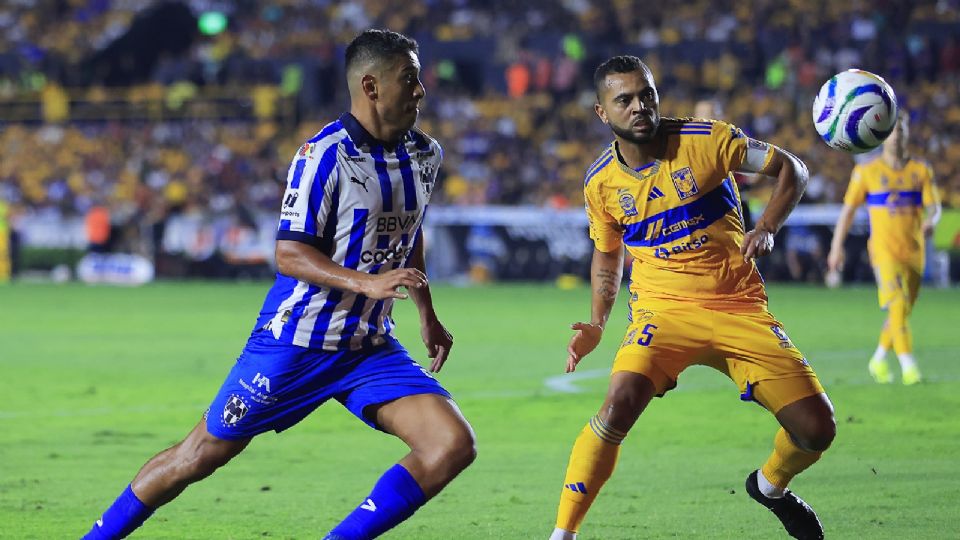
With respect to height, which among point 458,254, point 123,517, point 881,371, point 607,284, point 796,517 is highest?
point 607,284

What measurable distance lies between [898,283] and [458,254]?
813 inches

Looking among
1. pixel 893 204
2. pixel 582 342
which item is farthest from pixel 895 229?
pixel 582 342

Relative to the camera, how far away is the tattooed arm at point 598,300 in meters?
6.51

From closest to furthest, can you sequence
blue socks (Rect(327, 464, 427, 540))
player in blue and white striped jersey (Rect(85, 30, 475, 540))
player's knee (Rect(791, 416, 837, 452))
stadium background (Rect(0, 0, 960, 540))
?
1. blue socks (Rect(327, 464, 427, 540))
2. player in blue and white striped jersey (Rect(85, 30, 475, 540))
3. player's knee (Rect(791, 416, 837, 452))
4. stadium background (Rect(0, 0, 960, 540))

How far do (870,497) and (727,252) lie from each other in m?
1.96

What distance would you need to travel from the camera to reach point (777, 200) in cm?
642

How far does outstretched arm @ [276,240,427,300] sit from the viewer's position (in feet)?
16.9

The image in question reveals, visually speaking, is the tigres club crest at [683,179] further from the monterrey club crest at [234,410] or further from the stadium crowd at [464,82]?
the stadium crowd at [464,82]

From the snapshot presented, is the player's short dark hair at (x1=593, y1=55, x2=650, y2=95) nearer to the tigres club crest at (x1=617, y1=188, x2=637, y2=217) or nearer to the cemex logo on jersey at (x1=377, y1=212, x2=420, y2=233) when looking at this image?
the tigres club crest at (x1=617, y1=188, x2=637, y2=217)

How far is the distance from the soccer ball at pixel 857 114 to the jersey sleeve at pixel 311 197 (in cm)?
299

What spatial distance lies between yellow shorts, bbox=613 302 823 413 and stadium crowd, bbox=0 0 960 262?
23606 millimetres

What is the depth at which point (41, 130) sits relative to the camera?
45.6 meters

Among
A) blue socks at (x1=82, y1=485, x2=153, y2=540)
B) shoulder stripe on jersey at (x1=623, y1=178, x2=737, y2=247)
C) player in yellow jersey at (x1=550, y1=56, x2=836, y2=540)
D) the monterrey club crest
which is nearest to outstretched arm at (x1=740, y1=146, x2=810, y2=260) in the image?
player in yellow jersey at (x1=550, y1=56, x2=836, y2=540)

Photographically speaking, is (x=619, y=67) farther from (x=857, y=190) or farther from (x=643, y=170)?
(x=857, y=190)
